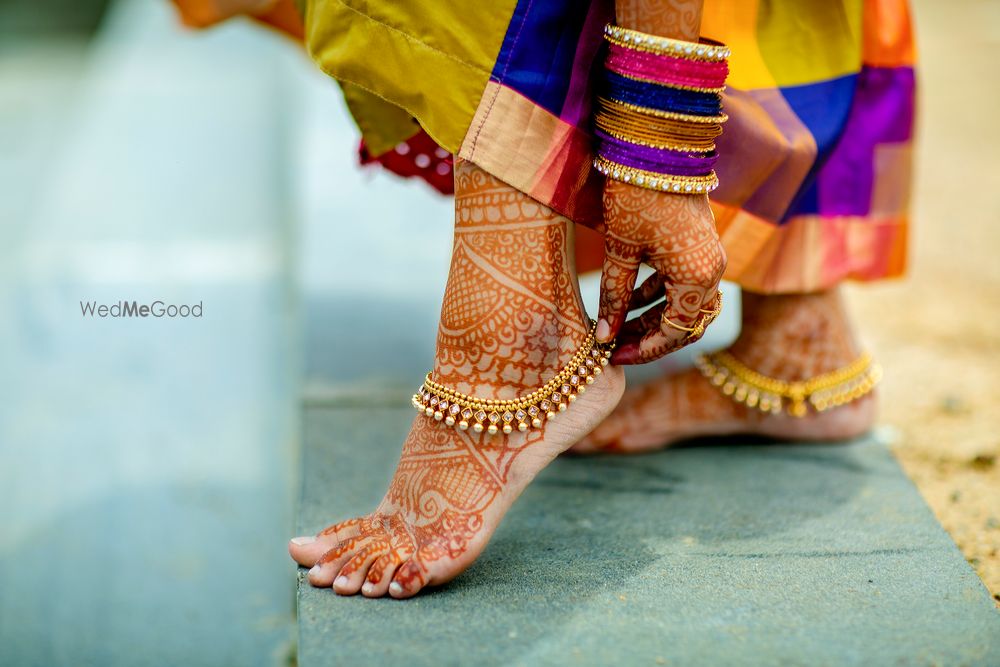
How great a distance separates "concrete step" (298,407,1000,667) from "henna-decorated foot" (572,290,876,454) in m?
0.03

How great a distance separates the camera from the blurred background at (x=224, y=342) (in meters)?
1.34

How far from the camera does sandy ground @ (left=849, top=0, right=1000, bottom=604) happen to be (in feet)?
4.53

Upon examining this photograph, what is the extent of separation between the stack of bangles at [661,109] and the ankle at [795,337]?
39cm

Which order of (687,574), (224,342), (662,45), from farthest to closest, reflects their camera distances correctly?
(224,342), (687,574), (662,45)

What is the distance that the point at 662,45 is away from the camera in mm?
949

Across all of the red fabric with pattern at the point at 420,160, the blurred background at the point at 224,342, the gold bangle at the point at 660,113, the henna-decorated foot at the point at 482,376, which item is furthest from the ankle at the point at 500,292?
the blurred background at the point at 224,342

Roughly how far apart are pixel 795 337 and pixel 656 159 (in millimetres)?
463

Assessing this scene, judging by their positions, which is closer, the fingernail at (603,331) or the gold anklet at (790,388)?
the fingernail at (603,331)

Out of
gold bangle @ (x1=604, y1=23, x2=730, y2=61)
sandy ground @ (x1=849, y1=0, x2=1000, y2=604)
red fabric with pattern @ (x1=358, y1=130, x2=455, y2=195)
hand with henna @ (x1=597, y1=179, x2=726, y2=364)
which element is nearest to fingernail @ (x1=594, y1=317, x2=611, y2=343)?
hand with henna @ (x1=597, y1=179, x2=726, y2=364)

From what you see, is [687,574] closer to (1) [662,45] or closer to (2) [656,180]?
(2) [656,180]

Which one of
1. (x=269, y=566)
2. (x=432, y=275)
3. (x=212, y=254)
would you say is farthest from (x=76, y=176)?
(x=269, y=566)

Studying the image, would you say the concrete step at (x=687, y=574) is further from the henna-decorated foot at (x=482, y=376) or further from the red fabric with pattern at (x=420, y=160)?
the red fabric with pattern at (x=420, y=160)

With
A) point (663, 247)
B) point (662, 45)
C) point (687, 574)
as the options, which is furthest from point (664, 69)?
point (687, 574)

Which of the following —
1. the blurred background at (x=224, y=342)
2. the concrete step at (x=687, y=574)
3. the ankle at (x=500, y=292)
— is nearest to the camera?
the concrete step at (x=687, y=574)
